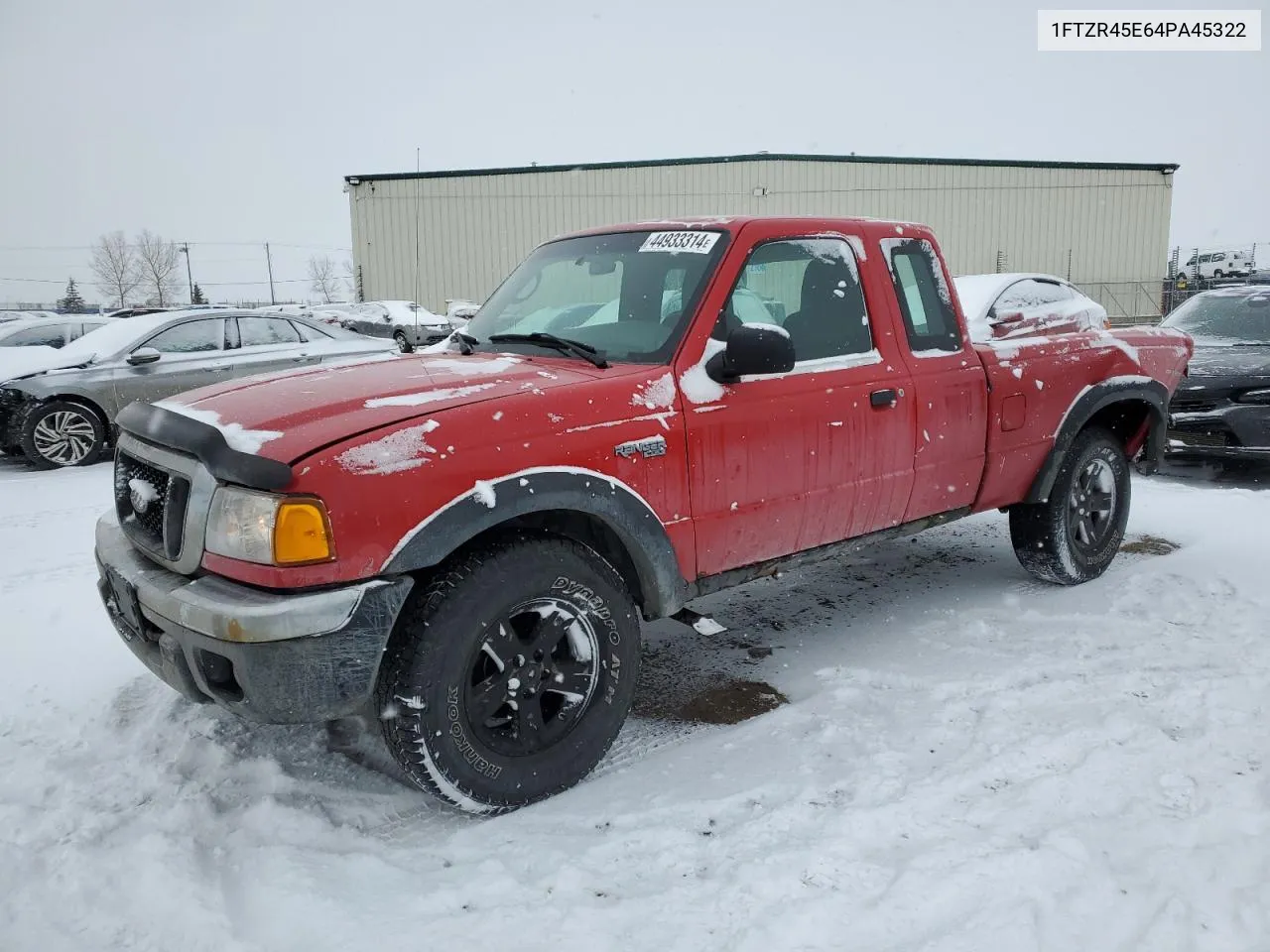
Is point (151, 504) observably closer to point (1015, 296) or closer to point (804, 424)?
point (804, 424)

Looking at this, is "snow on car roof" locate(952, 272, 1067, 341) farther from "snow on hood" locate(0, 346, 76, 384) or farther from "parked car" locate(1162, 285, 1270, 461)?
"snow on hood" locate(0, 346, 76, 384)

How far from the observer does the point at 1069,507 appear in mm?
5047

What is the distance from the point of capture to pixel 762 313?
3779mm

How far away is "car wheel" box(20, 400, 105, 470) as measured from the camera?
29.5ft

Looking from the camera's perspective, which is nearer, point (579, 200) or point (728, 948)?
point (728, 948)

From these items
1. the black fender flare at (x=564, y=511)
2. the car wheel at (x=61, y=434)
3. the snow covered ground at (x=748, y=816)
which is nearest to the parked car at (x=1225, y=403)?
the snow covered ground at (x=748, y=816)

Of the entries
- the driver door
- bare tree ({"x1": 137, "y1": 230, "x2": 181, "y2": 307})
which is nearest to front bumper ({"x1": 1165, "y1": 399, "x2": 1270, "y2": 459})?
the driver door

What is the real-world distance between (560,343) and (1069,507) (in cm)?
307

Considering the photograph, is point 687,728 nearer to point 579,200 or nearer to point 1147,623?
point 1147,623

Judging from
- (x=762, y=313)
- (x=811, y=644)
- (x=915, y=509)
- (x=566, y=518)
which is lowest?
(x=811, y=644)

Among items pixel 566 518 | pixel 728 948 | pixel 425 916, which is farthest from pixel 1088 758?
pixel 425 916

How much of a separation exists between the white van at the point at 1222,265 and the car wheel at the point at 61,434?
38.9 m

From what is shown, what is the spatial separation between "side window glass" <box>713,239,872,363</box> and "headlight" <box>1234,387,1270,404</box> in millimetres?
5615

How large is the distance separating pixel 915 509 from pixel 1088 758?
1.36 meters
